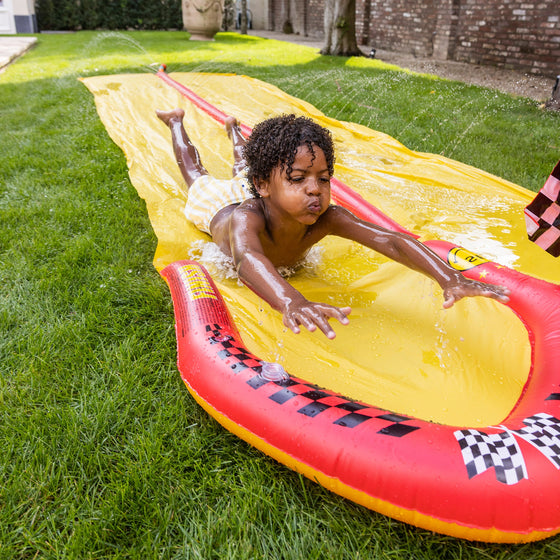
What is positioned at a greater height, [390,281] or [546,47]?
[546,47]

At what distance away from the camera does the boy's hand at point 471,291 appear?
1.81 metres

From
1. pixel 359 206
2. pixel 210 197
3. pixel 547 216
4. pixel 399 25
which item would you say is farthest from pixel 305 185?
pixel 399 25

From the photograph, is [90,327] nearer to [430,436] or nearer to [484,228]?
[430,436]

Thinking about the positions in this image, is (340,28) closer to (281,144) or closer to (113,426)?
(281,144)

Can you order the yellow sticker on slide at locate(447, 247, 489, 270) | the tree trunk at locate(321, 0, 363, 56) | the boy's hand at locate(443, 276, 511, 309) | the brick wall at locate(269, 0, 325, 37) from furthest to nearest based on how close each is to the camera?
the brick wall at locate(269, 0, 325, 37)
the tree trunk at locate(321, 0, 363, 56)
the yellow sticker on slide at locate(447, 247, 489, 270)
the boy's hand at locate(443, 276, 511, 309)

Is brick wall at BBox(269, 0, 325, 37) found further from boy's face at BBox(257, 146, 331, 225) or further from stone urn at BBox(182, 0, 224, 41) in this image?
boy's face at BBox(257, 146, 331, 225)

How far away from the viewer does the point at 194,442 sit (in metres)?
1.69

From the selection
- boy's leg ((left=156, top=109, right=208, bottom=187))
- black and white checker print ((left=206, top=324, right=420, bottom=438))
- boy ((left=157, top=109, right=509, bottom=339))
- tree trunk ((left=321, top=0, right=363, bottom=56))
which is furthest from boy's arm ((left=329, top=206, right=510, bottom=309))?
tree trunk ((left=321, top=0, right=363, bottom=56))

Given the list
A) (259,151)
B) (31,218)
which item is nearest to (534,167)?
(259,151)

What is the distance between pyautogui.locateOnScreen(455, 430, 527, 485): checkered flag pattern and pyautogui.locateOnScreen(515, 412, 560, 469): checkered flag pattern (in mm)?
56

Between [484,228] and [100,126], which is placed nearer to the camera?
[484,228]

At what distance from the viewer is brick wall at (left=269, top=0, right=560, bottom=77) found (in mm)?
7680

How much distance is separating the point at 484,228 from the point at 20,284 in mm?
2642

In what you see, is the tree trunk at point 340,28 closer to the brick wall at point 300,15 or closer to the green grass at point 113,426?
the brick wall at point 300,15
